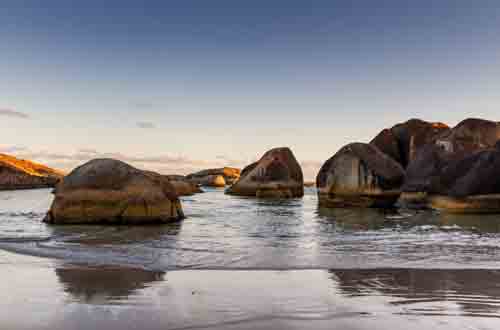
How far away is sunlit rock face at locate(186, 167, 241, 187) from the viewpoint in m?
88.1

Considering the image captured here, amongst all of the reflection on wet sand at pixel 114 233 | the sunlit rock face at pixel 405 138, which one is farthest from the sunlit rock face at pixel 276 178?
the reflection on wet sand at pixel 114 233

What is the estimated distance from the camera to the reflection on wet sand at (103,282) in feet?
16.6

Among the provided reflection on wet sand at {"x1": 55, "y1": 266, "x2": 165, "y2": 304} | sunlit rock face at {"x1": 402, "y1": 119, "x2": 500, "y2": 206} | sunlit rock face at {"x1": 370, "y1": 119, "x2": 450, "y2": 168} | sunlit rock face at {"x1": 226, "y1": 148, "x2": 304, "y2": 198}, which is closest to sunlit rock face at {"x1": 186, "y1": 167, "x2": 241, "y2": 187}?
sunlit rock face at {"x1": 226, "y1": 148, "x2": 304, "y2": 198}

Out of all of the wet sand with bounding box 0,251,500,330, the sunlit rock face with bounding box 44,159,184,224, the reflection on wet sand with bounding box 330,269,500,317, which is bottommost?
the reflection on wet sand with bounding box 330,269,500,317

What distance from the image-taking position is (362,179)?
2294 centimetres

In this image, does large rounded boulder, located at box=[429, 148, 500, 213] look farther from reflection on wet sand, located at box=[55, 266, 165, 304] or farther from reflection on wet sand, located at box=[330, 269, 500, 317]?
reflection on wet sand, located at box=[55, 266, 165, 304]

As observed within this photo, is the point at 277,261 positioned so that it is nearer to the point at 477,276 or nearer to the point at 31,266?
the point at 477,276

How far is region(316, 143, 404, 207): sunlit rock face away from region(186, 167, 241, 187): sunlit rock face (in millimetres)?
55845

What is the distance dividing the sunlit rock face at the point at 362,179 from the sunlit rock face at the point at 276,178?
1469 cm

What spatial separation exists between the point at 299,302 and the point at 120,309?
1.96 m

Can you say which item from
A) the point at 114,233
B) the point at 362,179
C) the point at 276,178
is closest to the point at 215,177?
the point at 276,178

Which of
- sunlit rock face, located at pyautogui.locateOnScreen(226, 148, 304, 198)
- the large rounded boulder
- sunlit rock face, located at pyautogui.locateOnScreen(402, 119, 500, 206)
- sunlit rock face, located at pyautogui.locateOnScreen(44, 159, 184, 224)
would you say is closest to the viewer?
sunlit rock face, located at pyautogui.locateOnScreen(44, 159, 184, 224)

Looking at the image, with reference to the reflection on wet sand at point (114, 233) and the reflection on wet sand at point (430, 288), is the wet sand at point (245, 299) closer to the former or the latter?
the reflection on wet sand at point (430, 288)

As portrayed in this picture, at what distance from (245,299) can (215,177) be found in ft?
278
